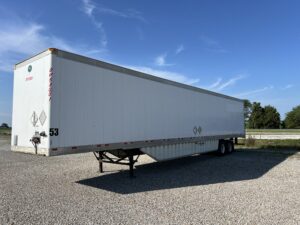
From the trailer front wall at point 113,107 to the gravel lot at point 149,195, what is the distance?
150 centimetres

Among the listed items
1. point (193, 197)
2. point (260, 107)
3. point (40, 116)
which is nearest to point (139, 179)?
point (193, 197)

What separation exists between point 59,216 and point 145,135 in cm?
496

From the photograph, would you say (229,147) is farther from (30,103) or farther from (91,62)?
(30,103)

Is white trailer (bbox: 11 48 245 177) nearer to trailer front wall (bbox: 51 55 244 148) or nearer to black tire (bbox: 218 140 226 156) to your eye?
trailer front wall (bbox: 51 55 244 148)

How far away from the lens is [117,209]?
6.74m

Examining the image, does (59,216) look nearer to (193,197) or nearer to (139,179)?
(193,197)

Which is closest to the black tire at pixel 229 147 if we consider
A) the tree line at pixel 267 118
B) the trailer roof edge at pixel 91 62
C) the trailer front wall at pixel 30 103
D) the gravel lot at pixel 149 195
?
the gravel lot at pixel 149 195

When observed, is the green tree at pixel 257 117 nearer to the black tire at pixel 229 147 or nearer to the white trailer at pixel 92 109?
the black tire at pixel 229 147

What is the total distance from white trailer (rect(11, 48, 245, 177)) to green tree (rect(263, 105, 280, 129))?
329 feet

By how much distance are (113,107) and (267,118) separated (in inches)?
4132

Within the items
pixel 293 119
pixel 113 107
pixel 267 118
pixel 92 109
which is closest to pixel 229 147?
pixel 113 107

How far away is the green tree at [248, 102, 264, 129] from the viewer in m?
106

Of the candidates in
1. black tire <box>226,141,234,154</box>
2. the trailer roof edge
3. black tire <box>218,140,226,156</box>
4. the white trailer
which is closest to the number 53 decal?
the white trailer

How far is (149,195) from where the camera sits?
8023mm
